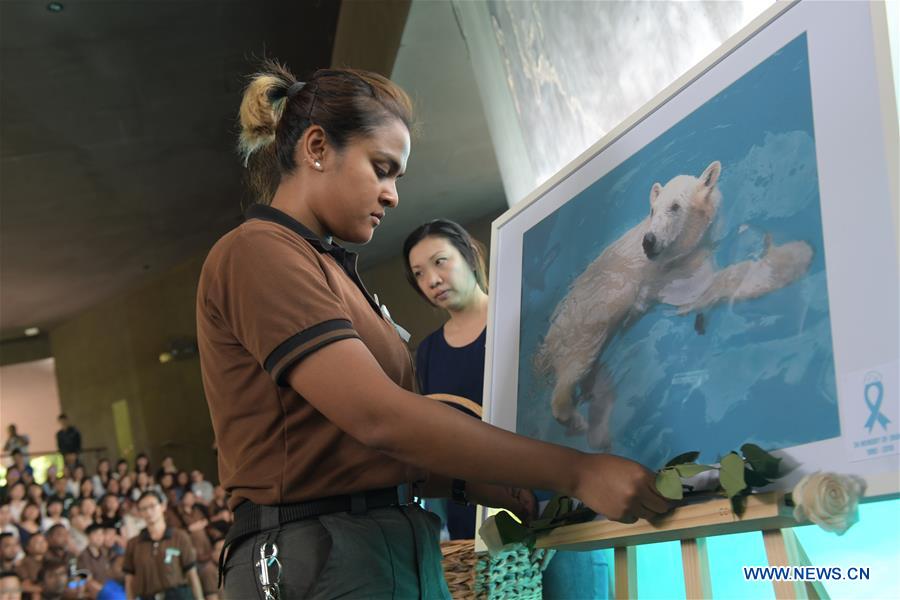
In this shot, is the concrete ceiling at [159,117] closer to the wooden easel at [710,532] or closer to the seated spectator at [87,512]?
the seated spectator at [87,512]

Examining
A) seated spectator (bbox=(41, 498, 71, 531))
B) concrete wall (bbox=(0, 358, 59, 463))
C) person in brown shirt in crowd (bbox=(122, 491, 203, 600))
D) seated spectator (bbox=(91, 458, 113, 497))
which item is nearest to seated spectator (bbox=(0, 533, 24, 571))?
seated spectator (bbox=(41, 498, 71, 531))

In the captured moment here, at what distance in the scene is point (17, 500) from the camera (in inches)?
379

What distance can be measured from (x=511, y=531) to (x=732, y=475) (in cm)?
50

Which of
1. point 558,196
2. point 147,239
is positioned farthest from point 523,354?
point 147,239

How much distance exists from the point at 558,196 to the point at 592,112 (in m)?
0.81

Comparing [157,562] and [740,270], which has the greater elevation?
[740,270]

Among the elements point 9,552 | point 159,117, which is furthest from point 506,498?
point 159,117

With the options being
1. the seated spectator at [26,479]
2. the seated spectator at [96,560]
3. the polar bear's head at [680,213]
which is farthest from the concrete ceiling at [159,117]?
the polar bear's head at [680,213]

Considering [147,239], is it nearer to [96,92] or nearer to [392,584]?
[96,92]

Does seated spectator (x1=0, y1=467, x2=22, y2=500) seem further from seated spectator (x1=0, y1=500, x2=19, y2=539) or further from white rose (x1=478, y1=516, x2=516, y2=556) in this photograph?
white rose (x1=478, y1=516, x2=516, y2=556)

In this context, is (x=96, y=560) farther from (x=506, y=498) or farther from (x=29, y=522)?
(x=506, y=498)

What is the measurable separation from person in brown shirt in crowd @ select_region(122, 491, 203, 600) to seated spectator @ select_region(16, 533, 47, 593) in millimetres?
938

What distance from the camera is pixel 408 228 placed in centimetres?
889

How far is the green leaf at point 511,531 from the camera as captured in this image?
152 cm
